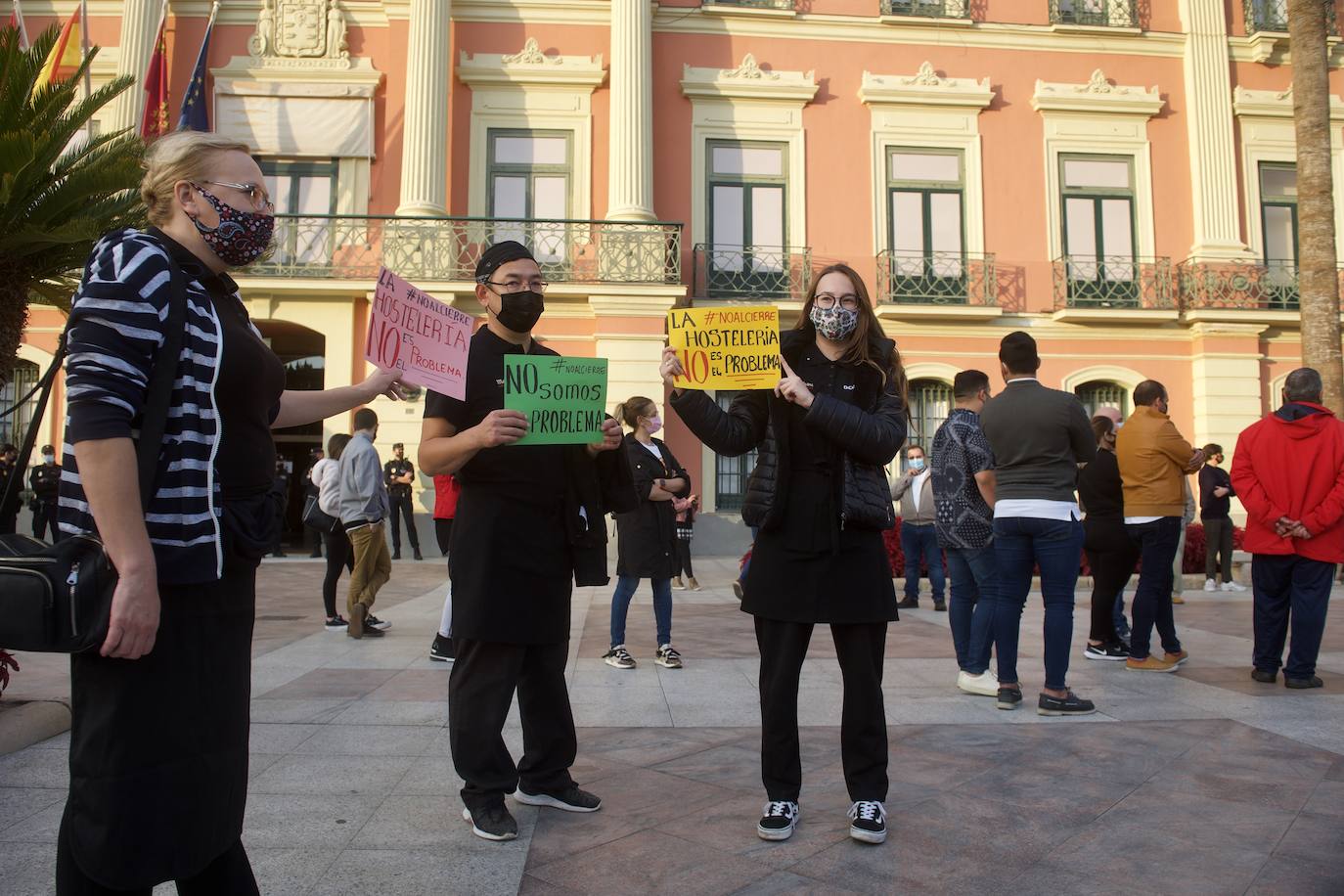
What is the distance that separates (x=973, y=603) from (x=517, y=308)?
408 centimetres

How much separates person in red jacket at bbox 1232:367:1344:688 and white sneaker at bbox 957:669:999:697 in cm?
180

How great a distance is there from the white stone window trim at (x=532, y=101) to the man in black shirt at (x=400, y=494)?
5.44 m

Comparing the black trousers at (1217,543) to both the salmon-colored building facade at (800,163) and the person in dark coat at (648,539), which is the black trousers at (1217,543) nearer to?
the salmon-colored building facade at (800,163)

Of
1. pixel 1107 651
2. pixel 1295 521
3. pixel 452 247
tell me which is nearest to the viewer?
pixel 1295 521

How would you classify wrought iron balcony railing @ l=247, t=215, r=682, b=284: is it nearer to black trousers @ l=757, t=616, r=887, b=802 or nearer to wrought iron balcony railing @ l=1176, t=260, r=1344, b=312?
wrought iron balcony railing @ l=1176, t=260, r=1344, b=312

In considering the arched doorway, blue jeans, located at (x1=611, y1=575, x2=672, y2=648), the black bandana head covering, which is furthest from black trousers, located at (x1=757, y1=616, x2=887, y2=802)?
the arched doorway

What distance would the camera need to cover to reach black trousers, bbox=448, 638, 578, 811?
3.39 metres

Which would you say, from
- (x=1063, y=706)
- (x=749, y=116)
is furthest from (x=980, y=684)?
(x=749, y=116)

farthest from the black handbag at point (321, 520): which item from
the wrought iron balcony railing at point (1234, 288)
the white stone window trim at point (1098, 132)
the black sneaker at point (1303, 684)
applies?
the wrought iron balcony railing at point (1234, 288)

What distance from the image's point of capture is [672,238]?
18.3m

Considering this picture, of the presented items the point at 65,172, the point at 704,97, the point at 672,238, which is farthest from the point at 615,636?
the point at 704,97

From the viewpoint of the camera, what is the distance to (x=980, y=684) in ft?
19.1

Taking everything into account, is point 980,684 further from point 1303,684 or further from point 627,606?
point 627,606

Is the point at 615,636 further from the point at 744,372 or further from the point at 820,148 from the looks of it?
the point at 820,148
